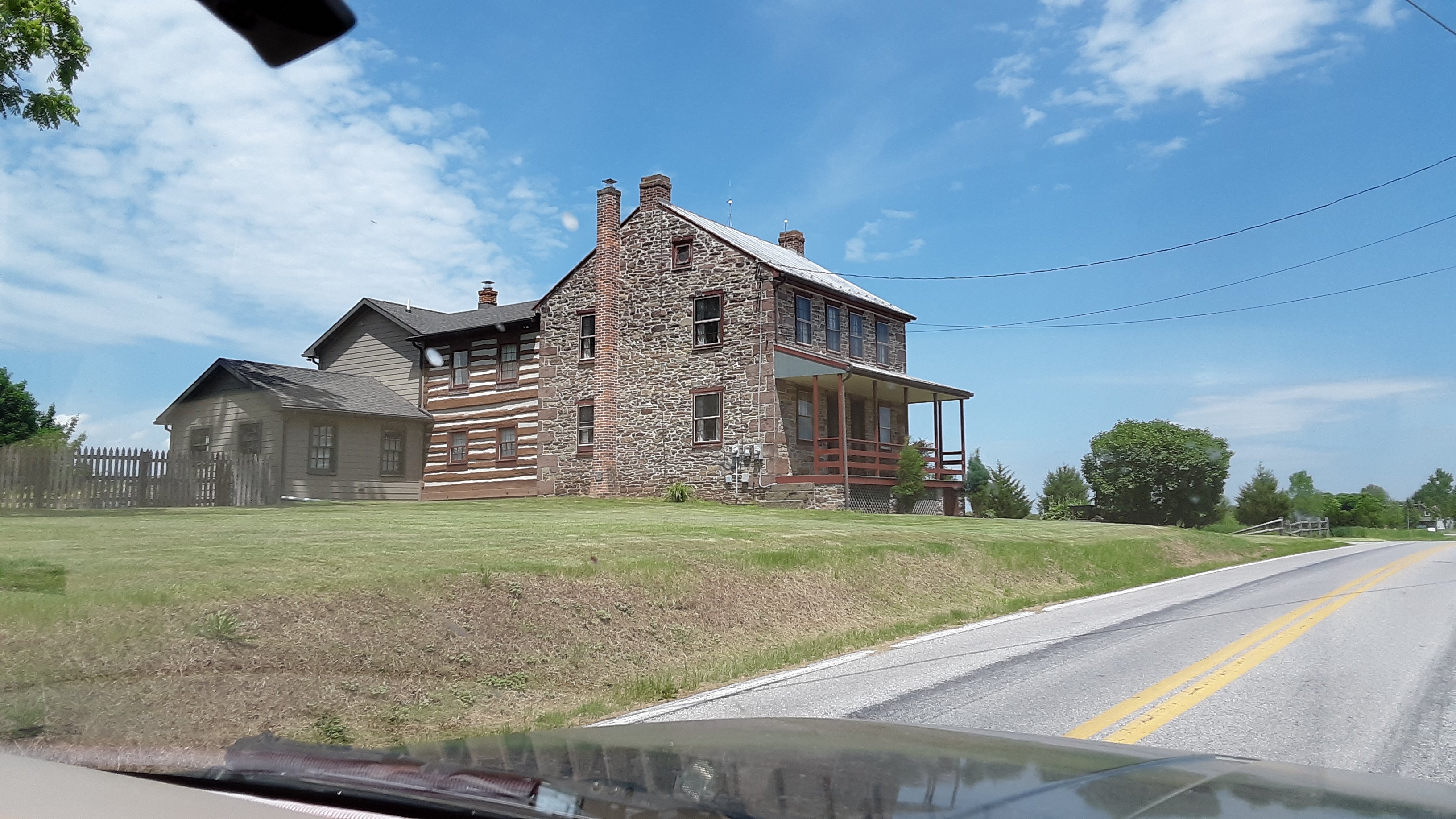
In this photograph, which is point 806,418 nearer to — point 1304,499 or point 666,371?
point 666,371

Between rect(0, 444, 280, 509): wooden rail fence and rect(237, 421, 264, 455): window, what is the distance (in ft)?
7.52

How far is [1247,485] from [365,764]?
205 ft

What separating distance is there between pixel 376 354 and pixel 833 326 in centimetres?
1680

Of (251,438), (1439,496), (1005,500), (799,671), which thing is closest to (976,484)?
(1005,500)

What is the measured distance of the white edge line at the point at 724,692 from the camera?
6984mm

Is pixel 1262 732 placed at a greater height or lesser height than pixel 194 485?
lesser

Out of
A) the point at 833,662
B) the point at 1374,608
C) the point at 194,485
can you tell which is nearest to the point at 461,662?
the point at 833,662

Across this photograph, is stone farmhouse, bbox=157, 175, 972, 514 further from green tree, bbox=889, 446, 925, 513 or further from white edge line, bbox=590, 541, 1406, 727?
white edge line, bbox=590, 541, 1406, 727

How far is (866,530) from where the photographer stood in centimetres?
1914

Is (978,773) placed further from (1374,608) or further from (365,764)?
(1374,608)

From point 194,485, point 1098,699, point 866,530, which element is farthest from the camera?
point 194,485

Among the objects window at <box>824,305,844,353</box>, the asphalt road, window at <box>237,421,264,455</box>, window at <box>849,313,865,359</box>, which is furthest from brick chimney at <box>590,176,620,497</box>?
the asphalt road

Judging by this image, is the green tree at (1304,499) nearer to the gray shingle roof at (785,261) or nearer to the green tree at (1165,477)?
the green tree at (1165,477)

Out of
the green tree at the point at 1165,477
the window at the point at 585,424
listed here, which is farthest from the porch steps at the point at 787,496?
the green tree at the point at 1165,477
